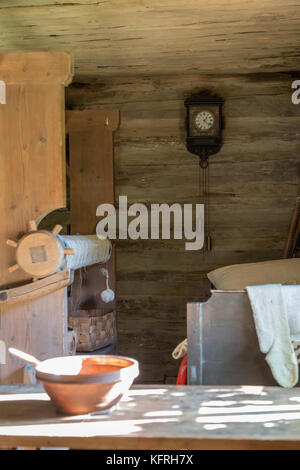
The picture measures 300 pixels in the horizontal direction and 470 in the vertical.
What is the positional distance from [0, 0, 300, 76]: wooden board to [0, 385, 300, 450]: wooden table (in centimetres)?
222

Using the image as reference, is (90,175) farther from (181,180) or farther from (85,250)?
(85,250)

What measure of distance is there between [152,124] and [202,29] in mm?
1126

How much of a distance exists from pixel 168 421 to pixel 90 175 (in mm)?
3262

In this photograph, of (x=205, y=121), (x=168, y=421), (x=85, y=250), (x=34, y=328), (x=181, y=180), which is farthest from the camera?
(x=181, y=180)

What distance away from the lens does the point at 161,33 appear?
343 cm

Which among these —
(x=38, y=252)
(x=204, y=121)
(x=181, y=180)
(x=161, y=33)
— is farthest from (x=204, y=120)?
(x=38, y=252)

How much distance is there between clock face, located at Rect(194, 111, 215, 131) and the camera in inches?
166

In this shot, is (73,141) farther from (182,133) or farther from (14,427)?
(14,427)

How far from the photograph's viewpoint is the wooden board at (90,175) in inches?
169

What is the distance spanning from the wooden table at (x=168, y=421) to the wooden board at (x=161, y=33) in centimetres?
222

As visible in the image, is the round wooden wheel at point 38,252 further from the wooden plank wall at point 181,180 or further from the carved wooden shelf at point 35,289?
the wooden plank wall at point 181,180

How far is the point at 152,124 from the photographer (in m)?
4.37

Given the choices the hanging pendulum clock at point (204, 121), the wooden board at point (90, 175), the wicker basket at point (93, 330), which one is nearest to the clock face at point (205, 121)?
the hanging pendulum clock at point (204, 121)
